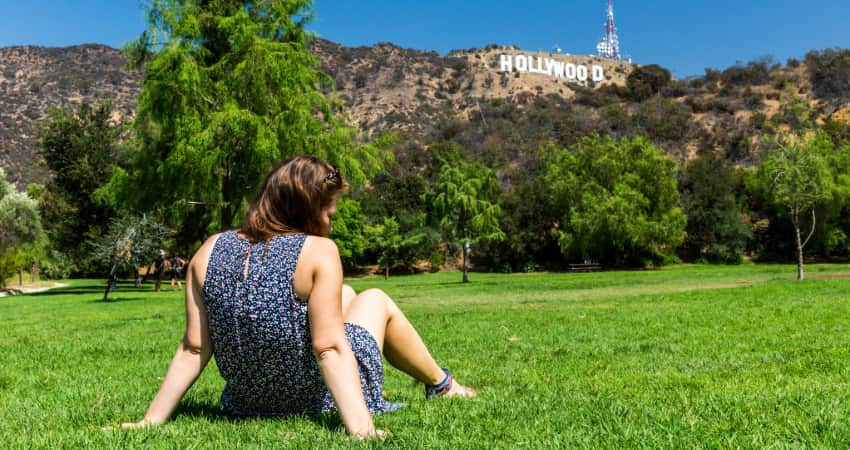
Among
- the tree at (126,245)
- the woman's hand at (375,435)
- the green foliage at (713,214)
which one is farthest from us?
the green foliage at (713,214)

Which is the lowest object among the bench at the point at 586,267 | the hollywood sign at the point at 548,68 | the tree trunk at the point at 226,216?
the bench at the point at 586,267

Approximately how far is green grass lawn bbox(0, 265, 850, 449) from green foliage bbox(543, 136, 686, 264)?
37.2 m

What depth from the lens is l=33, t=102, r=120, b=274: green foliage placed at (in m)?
42.8

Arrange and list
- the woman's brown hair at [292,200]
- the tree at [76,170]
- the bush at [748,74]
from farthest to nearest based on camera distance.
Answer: the bush at [748,74], the tree at [76,170], the woman's brown hair at [292,200]

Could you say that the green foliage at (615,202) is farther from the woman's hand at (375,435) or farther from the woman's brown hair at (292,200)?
the woman's hand at (375,435)

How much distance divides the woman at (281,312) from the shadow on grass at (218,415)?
9 cm

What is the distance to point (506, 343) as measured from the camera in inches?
335

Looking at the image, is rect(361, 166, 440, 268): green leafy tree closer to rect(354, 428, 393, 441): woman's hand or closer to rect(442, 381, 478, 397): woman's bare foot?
rect(442, 381, 478, 397): woman's bare foot

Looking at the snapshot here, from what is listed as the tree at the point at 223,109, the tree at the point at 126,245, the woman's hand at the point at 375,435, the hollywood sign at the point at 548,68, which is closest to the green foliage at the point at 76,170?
the tree at the point at 223,109

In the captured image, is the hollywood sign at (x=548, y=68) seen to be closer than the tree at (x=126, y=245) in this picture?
No

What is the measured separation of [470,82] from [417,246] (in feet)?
182

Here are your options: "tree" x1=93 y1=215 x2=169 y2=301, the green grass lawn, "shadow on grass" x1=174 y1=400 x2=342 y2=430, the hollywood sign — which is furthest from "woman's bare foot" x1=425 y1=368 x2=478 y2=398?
the hollywood sign

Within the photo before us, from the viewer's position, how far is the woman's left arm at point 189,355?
3576 millimetres

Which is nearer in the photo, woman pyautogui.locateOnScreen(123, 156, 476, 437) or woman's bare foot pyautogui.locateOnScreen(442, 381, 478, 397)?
woman pyautogui.locateOnScreen(123, 156, 476, 437)
